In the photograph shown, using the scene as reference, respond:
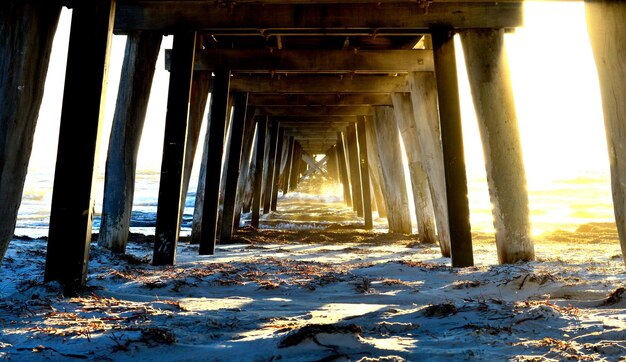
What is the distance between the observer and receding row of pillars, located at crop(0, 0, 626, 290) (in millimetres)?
3078

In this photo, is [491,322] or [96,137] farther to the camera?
[96,137]

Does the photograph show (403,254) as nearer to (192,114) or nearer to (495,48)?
(495,48)

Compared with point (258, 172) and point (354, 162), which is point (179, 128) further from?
point (354, 162)

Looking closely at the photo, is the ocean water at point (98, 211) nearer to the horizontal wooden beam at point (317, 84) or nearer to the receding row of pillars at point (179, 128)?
the horizontal wooden beam at point (317, 84)

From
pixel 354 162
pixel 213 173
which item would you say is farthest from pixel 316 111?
pixel 213 173

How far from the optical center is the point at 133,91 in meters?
5.19

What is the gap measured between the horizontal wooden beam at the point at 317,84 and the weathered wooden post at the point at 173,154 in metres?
3.28

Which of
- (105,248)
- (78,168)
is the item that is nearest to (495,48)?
(78,168)

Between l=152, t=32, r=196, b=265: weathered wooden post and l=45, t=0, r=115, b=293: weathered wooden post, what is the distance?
4.35 feet

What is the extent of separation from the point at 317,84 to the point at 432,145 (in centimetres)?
284

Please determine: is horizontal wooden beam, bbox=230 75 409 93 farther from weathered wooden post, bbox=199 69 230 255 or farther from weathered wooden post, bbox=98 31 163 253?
weathered wooden post, bbox=98 31 163 253

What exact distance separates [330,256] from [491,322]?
4054 millimetres

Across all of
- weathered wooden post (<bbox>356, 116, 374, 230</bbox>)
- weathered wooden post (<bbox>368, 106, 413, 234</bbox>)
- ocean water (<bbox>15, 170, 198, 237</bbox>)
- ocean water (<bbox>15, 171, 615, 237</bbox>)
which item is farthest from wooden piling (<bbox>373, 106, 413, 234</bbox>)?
ocean water (<bbox>15, 170, 198, 237</bbox>)

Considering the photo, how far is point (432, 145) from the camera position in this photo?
6.16 meters
